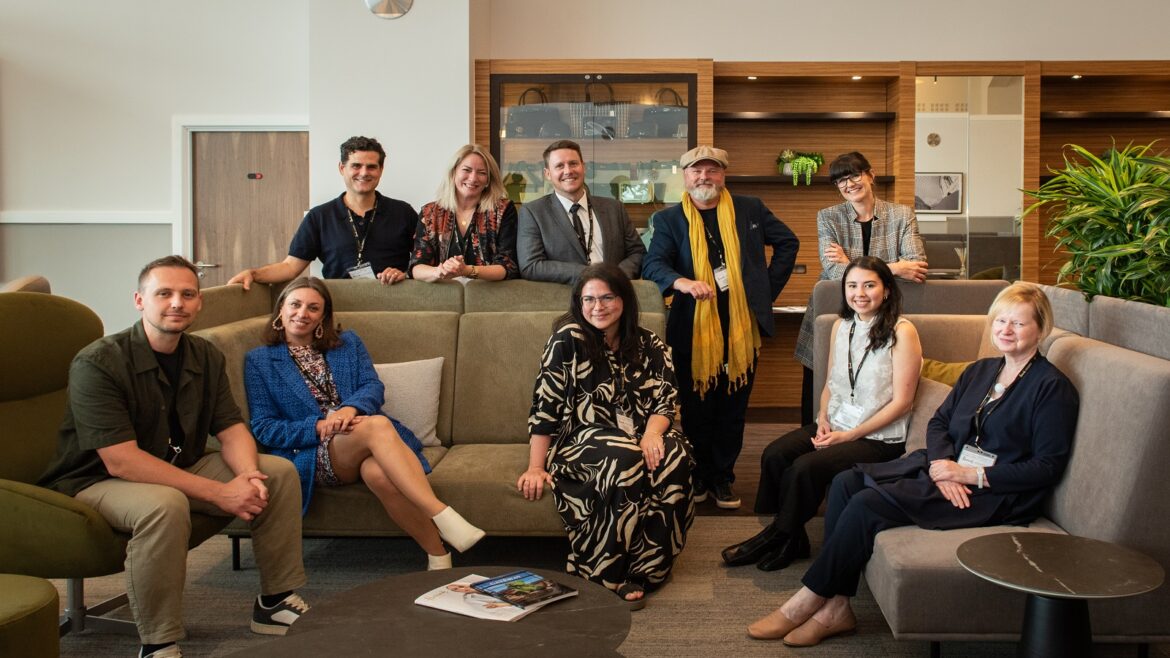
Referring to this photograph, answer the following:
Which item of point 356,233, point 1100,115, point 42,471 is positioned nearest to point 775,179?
point 1100,115

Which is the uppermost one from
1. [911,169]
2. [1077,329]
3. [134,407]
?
[911,169]

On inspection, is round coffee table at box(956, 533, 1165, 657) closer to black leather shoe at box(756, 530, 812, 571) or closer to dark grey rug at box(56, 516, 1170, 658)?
dark grey rug at box(56, 516, 1170, 658)

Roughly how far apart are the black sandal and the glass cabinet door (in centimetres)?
336

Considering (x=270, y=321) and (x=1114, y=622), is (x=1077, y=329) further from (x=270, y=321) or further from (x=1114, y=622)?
(x=270, y=321)

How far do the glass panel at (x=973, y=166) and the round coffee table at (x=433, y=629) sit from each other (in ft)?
15.4

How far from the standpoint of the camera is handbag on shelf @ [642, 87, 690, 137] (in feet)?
19.8

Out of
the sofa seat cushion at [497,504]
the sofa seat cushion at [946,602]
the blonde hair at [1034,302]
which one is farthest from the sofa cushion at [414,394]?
the blonde hair at [1034,302]

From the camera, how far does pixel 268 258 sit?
6727 mm

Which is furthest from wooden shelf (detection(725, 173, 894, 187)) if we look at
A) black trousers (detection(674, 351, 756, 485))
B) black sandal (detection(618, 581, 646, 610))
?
black sandal (detection(618, 581, 646, 610))

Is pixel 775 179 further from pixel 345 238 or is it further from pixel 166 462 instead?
pixel 166 462

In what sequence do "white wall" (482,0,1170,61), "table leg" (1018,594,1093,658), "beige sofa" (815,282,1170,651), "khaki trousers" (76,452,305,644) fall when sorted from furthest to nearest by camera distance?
"white wall" (482,0,1170,61) → "khaki trousers" (76,452,305,644) → "beige sofa" (815,282,1170,651) → "table leg" (1018,594,1093,658)

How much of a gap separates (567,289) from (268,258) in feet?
11.2

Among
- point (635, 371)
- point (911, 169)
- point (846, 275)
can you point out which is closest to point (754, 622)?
point (635, 371)

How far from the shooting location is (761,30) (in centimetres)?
652
